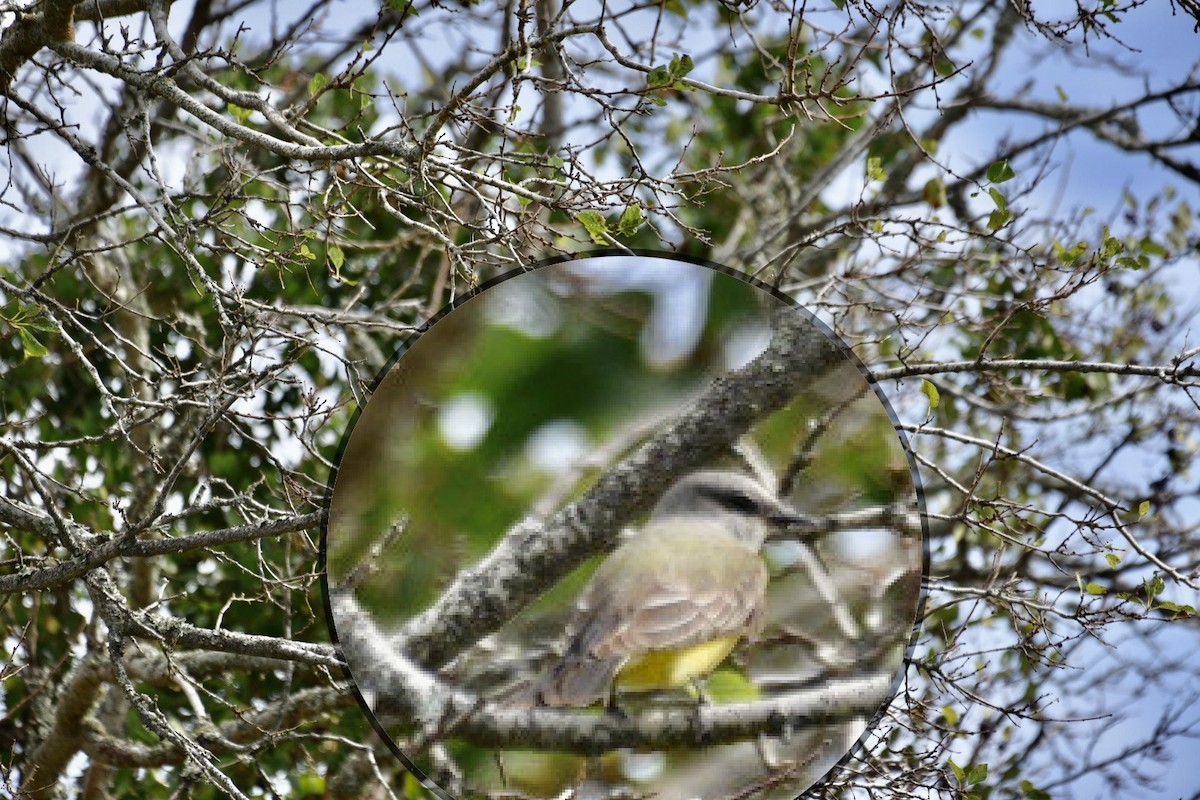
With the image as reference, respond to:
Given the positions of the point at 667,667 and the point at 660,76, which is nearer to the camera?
the point at 667,667

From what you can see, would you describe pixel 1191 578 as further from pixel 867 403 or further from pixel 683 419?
pixel 683 419

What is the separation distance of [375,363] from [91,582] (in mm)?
1951

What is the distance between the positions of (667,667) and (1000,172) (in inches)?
66.9

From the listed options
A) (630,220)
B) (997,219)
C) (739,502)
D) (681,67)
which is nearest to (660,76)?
(681,67)

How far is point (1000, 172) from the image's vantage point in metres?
2.80

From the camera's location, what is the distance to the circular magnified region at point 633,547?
1866 millimetres

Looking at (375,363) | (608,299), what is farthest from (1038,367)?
(375,363)

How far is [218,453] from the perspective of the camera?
4586 mm

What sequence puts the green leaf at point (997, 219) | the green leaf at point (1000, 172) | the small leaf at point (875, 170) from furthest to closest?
the small leaf at point (875, 170) < the green leaf at point (997, 219) < the green leaf at point (1000, 172)

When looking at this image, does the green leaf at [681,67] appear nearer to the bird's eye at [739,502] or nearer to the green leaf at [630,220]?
the green leaf at [630,220]

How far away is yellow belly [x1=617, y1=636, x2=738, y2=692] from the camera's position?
72.3 inches

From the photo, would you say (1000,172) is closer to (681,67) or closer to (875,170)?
(875,170)

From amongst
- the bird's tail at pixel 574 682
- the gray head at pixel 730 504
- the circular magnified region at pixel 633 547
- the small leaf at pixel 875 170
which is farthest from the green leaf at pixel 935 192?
the bird's tail at pixel 574 682

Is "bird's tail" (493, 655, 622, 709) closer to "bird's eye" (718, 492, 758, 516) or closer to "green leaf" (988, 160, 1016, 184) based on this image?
"bird's eye" (718, 492, 758, 516)
